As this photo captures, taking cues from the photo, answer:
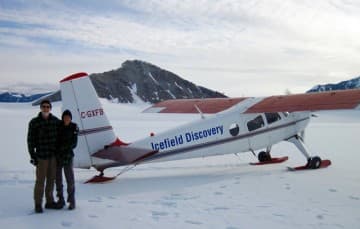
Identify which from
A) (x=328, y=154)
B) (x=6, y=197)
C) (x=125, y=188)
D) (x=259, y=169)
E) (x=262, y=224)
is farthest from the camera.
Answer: (x=328, y=154)

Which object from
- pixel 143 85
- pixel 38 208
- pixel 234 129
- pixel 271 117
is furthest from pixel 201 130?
pixel 143 85

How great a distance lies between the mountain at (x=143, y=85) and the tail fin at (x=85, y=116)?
89.8 m

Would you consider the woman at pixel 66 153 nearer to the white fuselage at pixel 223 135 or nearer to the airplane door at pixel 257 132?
the white fuselage at pixel 223 135

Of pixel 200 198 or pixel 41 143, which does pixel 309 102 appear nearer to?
pixel 200 198

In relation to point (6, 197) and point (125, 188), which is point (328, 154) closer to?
point (125, 188)

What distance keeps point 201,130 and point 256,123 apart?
67.3 inches

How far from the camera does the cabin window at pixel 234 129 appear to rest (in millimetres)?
8758

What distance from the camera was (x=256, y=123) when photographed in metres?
9.25

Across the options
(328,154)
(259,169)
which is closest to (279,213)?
(259,169)

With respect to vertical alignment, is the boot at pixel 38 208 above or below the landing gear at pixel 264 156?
above

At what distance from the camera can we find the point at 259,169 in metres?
9.16

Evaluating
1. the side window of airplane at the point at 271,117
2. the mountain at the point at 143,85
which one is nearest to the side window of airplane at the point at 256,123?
the side window of airplane at the point at 271,117

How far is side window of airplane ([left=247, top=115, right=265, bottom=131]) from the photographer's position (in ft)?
30.0

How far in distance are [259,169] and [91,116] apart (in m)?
4.40
